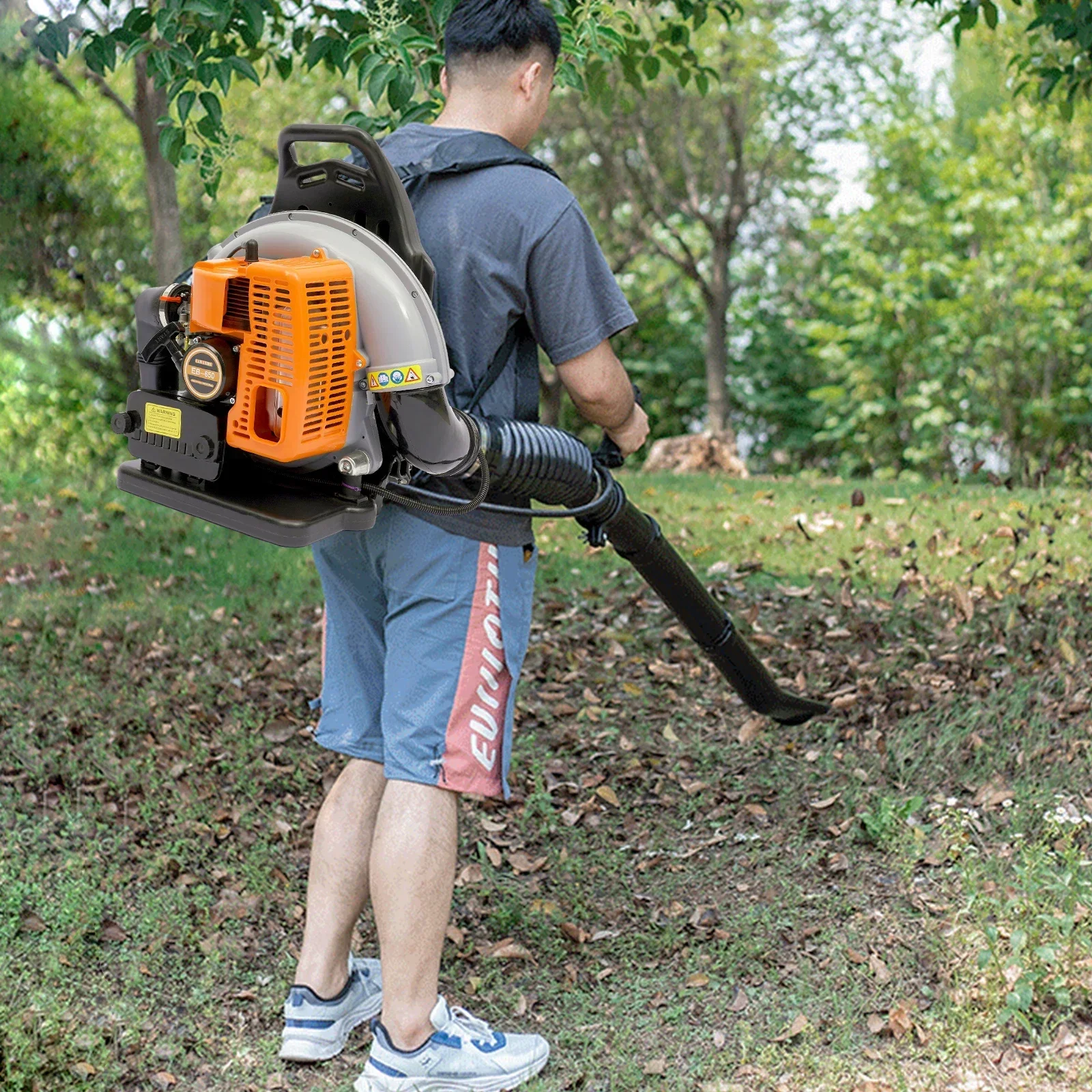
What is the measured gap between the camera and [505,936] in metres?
3.36

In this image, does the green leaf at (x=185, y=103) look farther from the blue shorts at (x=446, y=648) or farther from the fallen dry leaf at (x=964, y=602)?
the fallen dry leaf at (x=964, y=602)

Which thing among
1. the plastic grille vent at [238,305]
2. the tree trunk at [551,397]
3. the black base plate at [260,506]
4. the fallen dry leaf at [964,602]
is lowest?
the tree trunk at [551,397]

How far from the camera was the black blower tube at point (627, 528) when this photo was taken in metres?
2.46

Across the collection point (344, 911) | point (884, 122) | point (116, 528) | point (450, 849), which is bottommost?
point (116, 528)

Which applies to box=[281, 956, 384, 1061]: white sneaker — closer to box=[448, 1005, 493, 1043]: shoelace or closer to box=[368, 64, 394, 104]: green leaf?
box=[448, 1005, 493, 1043]: shoelace

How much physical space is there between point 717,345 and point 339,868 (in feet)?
47.0

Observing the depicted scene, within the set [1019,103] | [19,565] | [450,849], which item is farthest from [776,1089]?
[1019,103]

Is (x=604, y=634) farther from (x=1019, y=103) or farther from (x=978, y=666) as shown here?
(x=1019, y=103)

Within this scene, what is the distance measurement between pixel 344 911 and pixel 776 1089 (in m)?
1.01

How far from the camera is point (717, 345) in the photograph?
53.8 ft

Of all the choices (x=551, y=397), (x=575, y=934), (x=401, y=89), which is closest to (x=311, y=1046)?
(x=575, y=934)

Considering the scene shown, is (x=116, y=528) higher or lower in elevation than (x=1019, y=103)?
lower

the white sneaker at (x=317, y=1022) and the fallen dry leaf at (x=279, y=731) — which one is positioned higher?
the white sneaker at (x=317, y=1022)

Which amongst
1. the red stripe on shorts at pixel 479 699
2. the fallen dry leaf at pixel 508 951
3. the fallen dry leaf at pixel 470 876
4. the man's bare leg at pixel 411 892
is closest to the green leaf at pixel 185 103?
the red stripe on shorts at pixel 479 699
